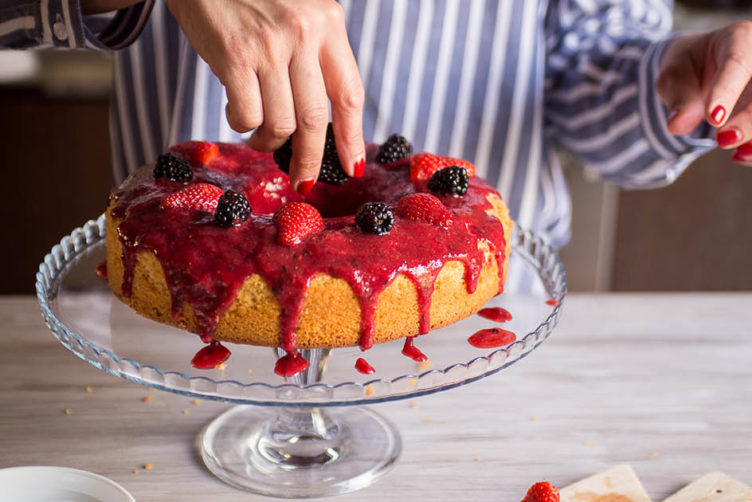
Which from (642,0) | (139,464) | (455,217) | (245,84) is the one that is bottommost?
(139,464)

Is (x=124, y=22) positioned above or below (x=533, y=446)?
above

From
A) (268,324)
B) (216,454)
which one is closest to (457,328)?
(268,324)

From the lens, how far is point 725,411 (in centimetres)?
152

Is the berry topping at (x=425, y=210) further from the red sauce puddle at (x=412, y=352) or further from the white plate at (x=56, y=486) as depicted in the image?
the white plate at (x=56, y=486)

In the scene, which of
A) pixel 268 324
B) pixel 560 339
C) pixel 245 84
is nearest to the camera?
pixel 245 84

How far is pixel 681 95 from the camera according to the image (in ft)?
5.23

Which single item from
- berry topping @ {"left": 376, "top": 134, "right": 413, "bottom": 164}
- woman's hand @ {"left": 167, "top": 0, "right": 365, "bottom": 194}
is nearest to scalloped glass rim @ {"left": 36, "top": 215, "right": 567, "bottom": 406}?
woman's hand @ {"left": 167, "top": 0, "right": 365, "bottom": 194}

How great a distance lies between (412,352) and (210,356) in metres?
0.30

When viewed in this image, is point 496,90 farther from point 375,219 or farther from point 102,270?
point 102,270

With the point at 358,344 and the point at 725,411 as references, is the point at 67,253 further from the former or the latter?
the point at 725,411

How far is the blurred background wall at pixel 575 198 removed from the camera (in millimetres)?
3164

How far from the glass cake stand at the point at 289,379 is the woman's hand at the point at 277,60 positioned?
0.32 m

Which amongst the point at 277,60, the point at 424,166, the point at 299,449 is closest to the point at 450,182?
the point at 424,166

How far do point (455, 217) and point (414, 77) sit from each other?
2.51ft
